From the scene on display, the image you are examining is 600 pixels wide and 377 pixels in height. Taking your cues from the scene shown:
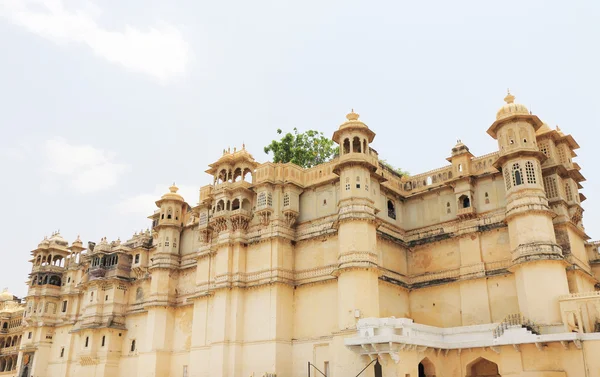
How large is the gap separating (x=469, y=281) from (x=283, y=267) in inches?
443

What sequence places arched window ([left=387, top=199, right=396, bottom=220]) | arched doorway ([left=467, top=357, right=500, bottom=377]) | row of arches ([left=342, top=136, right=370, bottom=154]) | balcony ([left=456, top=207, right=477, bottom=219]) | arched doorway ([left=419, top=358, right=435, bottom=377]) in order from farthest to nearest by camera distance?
arched window ([left=387, top=199, right=396, bottom=220]) → row of arches ([left=342, top=136, right=370, bottom=154]) → balcony ([left=456, top=207, right=477, bottom=219]) → arched doorway ([left=467, top=357, right=500, bottom=377]) → arched doorway ([left=419, top=358, right=435, bottom=377])

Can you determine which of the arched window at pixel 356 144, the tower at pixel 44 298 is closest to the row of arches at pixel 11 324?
the tower at pixel 44 298

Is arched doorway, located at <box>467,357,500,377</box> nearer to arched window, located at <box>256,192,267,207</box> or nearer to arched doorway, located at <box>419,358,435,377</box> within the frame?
arched doorway, located at <box>419,358,435,377</box>

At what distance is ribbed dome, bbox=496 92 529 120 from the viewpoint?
31281mm

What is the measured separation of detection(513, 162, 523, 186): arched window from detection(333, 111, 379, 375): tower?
7.88m

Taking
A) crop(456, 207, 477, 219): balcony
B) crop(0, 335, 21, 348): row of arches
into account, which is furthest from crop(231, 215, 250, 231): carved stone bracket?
crop(0, 335, 21, 348): row of arches

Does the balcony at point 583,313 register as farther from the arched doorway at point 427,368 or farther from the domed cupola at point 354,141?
the domed cupola at point 354,141

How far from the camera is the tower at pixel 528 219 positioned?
90.0 feet

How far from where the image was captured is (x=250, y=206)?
3903 centimetres

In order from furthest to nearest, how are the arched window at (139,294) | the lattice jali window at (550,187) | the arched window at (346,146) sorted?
the arched window at (139,294) < the arched window at (346,146) < the lattice jali window at (550,187)

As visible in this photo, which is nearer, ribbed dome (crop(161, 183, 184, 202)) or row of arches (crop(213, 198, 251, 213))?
row of arches (crop(213, 198, 251, 213))

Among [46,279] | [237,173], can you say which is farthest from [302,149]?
[46,279]

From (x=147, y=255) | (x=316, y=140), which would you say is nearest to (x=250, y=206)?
(x=316, y=140)

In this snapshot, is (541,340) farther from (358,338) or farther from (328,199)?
(328,199)
